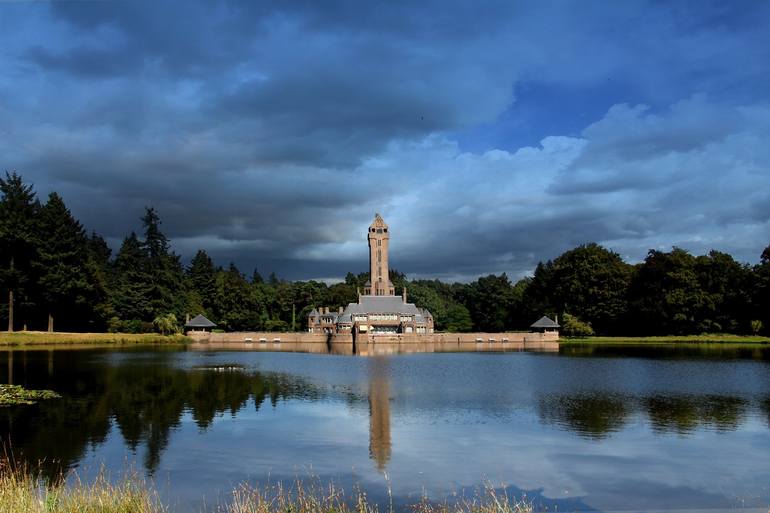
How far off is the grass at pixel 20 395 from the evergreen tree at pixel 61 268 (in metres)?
52.3

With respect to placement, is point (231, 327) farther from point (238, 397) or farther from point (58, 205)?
point (238, 397)

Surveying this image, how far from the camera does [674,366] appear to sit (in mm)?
51562

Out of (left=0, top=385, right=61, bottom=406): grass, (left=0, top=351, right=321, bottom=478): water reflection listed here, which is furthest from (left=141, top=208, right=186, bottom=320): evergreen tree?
(left=0, top=385, right=61, bottom=406): grass

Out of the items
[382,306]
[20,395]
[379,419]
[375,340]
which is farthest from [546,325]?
[20,395]

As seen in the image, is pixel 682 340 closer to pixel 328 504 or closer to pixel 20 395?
pixel 20 395

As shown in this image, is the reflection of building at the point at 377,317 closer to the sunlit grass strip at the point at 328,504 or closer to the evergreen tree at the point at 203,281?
the evergreen tree at the point at 203,281

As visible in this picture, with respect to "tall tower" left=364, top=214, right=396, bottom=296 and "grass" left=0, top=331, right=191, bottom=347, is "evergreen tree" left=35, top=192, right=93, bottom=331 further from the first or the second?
"tall tower" left=364, top=214, right=396, bottom=296

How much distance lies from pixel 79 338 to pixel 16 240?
537 inches

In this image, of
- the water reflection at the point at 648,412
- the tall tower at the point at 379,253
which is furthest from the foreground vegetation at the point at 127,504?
the tall tower at the point at 379,253

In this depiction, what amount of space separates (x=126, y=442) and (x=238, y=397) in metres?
12.1

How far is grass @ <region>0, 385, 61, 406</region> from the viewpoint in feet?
97.3

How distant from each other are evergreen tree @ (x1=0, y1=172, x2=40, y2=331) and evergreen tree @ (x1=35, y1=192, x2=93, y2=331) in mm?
1306

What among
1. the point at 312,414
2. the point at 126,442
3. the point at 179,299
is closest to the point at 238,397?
the point at 312,414

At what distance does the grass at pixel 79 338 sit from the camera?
73.6 metres
